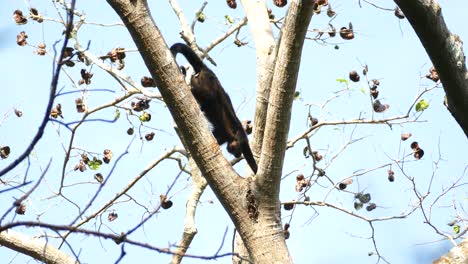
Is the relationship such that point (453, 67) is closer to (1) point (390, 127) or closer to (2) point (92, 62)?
(1) point (390, 127)

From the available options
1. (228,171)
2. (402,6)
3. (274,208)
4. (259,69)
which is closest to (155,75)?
(228,171)

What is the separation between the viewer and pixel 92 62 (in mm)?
6129

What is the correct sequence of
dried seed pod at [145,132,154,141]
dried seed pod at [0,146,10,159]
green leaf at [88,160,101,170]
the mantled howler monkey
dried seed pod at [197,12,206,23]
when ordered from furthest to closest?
dried seed pod at [197,12,206,23], dried seed pod at [145,132,154,141], green leaf at [88,160,101,170], dried seed pod at [0,146,10,159], the mantled howler monkey

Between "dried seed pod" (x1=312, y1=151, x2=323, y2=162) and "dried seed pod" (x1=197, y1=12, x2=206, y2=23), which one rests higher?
"dried seed pod" (x1=197, y1=12, x2=206, y2=23)

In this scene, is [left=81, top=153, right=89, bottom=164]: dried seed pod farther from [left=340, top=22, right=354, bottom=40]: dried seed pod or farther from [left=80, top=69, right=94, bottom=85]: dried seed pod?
[left=340, top=22, right=354, bottom=40]: dried seed pod

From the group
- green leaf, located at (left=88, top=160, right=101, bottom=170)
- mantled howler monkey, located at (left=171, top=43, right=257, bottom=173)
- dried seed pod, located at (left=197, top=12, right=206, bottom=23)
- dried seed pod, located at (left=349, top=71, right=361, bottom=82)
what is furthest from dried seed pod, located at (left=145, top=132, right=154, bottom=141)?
dried seed pod, located at (left=349, top=71, right=361, bottom=82)

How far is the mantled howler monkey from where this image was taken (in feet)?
17.4

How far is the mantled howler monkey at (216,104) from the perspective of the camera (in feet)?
17.4

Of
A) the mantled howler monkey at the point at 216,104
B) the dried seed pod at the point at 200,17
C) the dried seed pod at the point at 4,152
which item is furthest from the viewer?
the dried seed pod at the point at 200,17

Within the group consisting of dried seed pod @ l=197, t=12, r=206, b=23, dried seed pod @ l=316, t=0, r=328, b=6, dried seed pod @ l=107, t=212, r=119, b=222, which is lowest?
dried seed pod @ l=107, t=212, r=119, b=222

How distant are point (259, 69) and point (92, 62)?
1.93m

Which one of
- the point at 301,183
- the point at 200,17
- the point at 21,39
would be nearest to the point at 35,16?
the point at 21,39

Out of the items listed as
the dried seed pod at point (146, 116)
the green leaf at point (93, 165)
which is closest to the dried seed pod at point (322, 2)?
the dried seed pod at point (146, 116)

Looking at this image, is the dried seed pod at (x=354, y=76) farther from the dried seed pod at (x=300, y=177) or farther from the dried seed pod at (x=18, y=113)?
the dried seed pod at (x=18, y=113)
